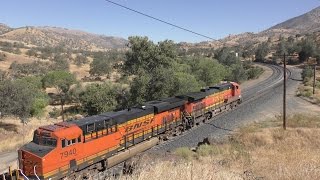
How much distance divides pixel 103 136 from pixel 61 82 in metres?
47.1

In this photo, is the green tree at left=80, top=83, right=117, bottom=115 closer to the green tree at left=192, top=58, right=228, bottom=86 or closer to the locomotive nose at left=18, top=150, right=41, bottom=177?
the green tree at left=192, top=58, right=228, bottom=86

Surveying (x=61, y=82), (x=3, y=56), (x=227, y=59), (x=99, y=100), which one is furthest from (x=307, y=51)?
(x=3, y=56)

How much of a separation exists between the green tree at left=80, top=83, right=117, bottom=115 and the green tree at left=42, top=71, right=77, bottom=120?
551 inches

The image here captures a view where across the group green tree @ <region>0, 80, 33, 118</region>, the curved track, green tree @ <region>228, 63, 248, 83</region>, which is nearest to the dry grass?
the curved track

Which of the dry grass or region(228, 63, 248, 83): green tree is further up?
region(228, 63, 248, 83): green tree

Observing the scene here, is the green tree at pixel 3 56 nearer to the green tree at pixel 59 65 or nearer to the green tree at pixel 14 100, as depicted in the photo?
the green tree at pixel 59 65

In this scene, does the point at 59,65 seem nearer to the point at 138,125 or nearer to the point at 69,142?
the point at 138,125

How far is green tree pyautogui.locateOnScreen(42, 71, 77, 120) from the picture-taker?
204ft

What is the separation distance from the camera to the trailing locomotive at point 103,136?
61.2 feet

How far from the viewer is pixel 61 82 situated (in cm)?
6650

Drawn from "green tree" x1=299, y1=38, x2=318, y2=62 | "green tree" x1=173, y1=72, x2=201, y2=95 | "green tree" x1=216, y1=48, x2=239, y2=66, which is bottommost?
"green tree" x1=173, y1=72, x2=201, y2=95

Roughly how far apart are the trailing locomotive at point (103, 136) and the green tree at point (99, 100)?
590 inches

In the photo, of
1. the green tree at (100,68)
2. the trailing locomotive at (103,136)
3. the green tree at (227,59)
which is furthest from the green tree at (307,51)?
the trailing locomotive at (103,136)

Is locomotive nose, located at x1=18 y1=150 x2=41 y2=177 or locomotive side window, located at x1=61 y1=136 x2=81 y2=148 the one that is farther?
locomotive side window, located at x1=61 y1=136 x2=81 y2=148
